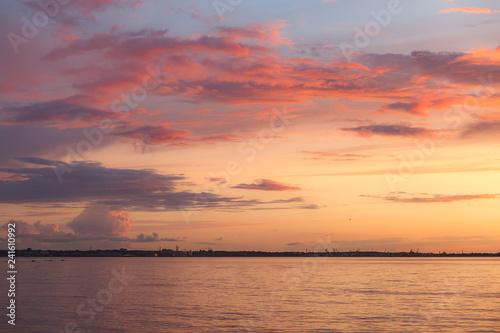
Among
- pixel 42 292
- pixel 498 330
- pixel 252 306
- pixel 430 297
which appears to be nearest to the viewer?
pixel 498 330

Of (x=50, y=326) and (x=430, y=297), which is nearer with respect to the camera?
(x=50, y=326)

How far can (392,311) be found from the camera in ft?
248

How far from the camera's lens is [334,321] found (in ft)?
216

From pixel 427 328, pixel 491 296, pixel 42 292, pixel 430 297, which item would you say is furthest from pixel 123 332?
pixel 491 296

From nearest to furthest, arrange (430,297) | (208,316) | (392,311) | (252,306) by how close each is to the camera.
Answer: (208,316)
(392,311)
(252,306)
(430,297)

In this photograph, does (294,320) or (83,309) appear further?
(83,309)

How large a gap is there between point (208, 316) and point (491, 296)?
6090cm

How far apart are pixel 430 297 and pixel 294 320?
139 feet

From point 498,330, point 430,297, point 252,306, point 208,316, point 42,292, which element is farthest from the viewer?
point 42,292

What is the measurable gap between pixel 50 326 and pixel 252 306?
3163 cm

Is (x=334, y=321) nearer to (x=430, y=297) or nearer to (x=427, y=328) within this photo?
(x=427, y=328)

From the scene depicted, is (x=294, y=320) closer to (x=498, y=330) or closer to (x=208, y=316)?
(x=208, y=316)

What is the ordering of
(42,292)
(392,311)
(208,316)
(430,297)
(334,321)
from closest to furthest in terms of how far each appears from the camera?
(334,321) < (208,316) < (392,311) < (430,297) < (42,292)

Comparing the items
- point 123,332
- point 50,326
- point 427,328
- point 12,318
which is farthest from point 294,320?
point 12,318
